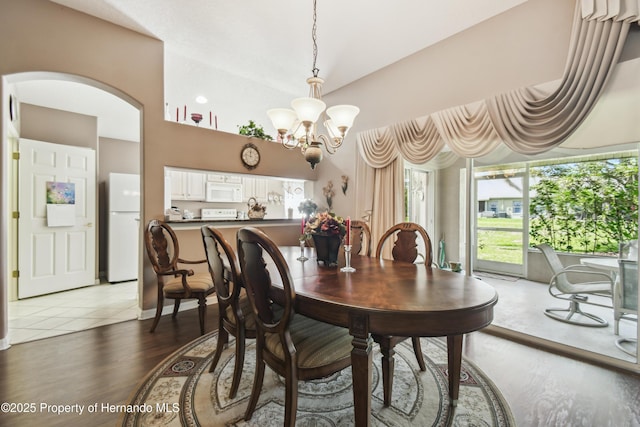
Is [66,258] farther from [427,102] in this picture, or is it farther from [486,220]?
[486,220]

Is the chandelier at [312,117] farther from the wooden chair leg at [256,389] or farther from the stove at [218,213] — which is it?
the stove at [218,213]

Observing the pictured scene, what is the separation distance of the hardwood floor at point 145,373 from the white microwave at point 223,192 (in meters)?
3.07

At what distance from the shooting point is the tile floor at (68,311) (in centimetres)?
275

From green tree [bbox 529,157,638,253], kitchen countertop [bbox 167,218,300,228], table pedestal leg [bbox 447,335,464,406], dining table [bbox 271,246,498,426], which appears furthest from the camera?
kitchen countertop [bbox 167,218,300,228]

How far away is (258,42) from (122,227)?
383cm

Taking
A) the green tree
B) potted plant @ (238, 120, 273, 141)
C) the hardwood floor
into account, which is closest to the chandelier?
potted plant @ (238, 120, 273, 141)

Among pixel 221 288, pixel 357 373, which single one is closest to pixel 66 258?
pixel 221 288

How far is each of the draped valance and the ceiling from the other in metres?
0.77

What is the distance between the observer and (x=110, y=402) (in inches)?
67.1

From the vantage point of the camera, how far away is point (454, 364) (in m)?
1.64

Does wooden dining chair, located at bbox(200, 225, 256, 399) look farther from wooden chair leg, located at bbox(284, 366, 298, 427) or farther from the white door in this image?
the white door

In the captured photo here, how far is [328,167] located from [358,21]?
2117 mm

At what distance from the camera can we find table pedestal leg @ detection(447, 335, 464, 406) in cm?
164

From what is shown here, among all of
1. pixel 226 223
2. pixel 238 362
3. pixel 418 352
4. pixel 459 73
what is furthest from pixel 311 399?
pixel 459 73
